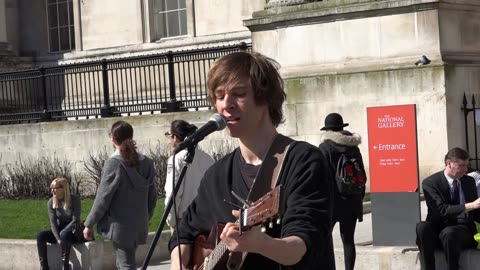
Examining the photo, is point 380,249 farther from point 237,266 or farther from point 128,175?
point 237,266

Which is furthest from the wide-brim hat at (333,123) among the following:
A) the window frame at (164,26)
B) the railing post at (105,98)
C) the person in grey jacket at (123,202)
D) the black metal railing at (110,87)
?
the window frame at (164,26)

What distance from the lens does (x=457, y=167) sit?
1033cm

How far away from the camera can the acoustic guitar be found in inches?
156

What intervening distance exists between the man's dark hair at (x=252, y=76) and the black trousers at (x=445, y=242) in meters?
5.93

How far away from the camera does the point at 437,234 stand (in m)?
10.4

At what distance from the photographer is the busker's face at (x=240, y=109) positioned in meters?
4.52

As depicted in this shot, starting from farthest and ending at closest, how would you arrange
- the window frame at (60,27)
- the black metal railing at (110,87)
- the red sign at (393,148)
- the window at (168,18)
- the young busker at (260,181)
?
the window frame at (60,27), the window at (168,18), the black metal railing at (110,87), the red sign at (393,148), the young busker at (260,181)

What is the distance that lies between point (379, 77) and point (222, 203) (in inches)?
495

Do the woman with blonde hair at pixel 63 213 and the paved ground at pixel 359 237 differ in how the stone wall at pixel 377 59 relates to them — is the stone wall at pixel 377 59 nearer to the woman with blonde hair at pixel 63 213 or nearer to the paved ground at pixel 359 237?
the paved ground at pixel 359 237

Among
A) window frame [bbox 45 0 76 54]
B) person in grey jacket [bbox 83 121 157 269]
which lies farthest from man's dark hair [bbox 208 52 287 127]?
window frame [bbox 45 0 76 54]

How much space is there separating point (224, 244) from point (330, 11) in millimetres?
13641

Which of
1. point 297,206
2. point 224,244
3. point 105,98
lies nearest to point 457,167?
point 297,206

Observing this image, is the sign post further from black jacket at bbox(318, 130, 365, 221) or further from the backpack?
the backpack

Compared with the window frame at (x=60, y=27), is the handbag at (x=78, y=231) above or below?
below
